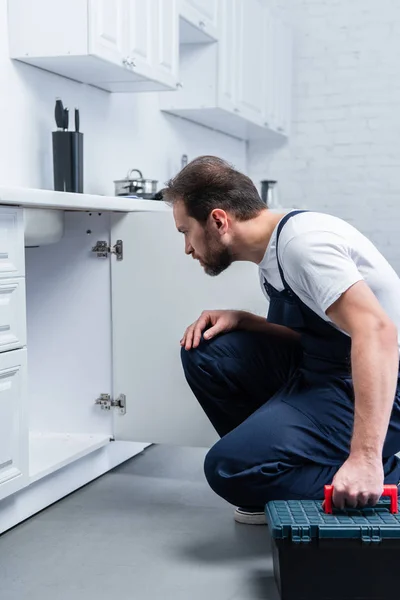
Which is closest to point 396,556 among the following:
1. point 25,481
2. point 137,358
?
point 25,481

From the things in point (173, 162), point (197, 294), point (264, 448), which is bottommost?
point (264, 448)

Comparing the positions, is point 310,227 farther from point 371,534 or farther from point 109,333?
point 109,333

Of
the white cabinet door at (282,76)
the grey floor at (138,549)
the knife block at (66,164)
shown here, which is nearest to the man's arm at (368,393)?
the grey floor at (138,549)

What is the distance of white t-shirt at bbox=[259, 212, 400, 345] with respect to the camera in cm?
165

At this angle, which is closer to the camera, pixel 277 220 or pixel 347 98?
pixel 277 220

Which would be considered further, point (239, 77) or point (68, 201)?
point (239, 77)

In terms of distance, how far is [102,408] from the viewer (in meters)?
2.63

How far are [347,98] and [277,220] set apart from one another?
3.73m

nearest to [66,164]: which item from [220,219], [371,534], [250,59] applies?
[220,219]

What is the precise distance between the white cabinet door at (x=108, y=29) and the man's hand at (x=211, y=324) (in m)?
1.07

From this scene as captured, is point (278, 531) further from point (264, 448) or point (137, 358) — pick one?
point (137, 358)

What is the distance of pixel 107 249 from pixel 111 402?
1.61ft

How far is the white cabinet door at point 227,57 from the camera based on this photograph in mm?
4059

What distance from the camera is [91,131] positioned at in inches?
135
